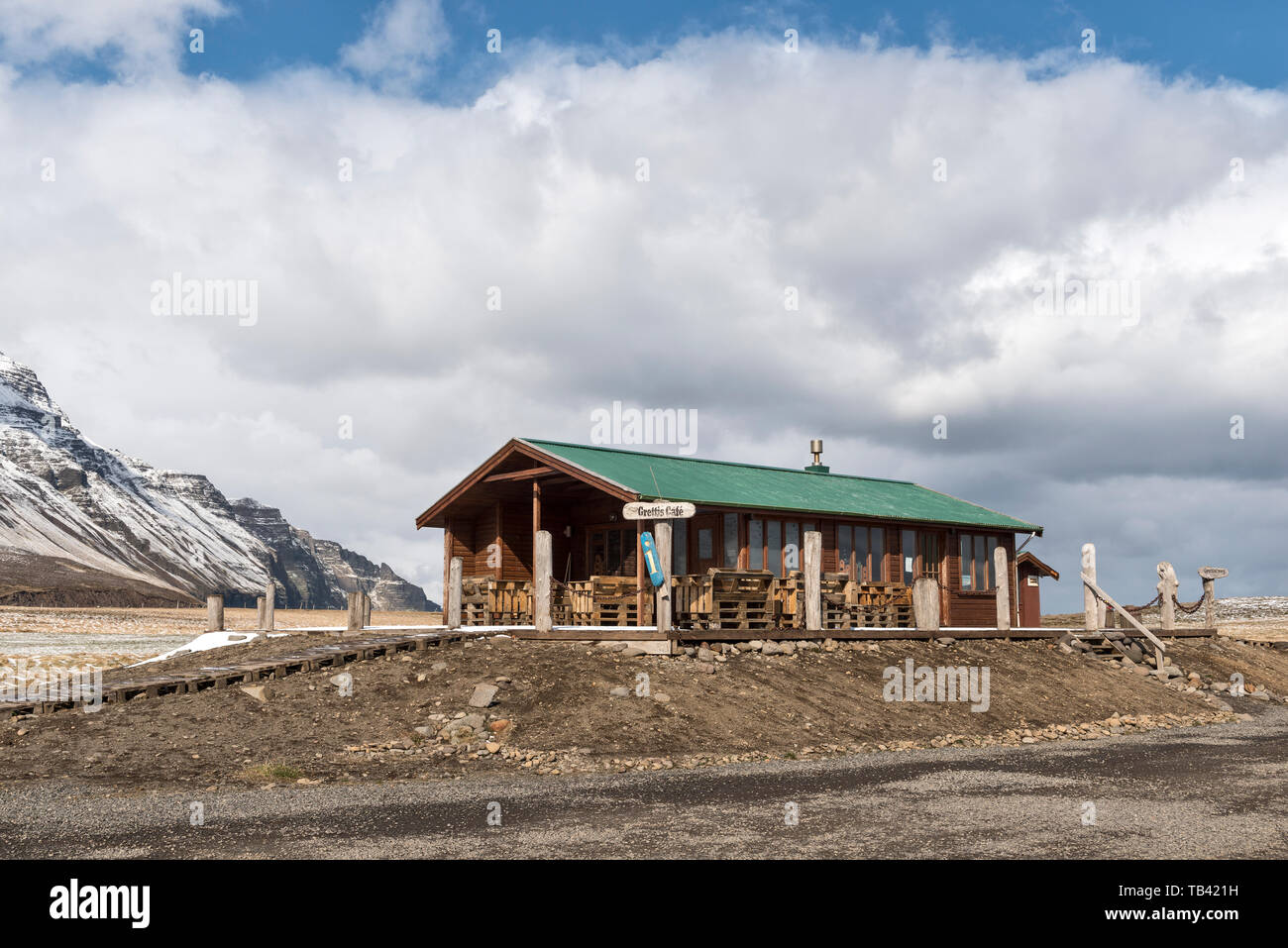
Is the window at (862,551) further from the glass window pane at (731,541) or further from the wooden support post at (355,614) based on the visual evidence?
the wooden support post at (355,614)

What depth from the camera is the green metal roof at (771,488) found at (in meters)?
25.8

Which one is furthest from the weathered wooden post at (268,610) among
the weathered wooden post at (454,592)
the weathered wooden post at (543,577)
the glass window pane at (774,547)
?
the glass window pane at (774,547)

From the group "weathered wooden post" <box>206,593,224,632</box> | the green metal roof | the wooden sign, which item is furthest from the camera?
"weathered wooden post" <box>206,593,224,632</box>

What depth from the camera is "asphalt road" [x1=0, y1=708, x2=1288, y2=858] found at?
8.79 meters

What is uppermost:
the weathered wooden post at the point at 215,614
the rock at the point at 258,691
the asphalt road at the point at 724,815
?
the weathered wooden post at the point at 215,614

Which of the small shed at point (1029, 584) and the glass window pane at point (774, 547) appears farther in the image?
the small shed at point (1029, 584)

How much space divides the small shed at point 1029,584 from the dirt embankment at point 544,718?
13.1 meters

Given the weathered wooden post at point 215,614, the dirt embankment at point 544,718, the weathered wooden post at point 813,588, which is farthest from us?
the weathered wooden post at point 215,614

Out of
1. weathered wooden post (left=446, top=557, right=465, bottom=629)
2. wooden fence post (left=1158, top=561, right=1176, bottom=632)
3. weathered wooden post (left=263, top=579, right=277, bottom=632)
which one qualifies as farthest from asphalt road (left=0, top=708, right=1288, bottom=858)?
wooden fence post (left=1158, top=561, right=1176, bottom=632)

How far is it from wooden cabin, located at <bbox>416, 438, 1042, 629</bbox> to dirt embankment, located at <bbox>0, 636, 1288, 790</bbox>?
4.41 metres

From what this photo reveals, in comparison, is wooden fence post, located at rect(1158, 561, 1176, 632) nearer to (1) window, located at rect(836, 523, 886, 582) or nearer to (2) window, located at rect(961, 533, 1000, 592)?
(2) window, located at rect(961, 533, 1000, 592)

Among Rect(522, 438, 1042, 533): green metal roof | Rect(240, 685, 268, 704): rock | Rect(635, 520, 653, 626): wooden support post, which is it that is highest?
Rect(522, 438, 1042, 533): green metal roof
